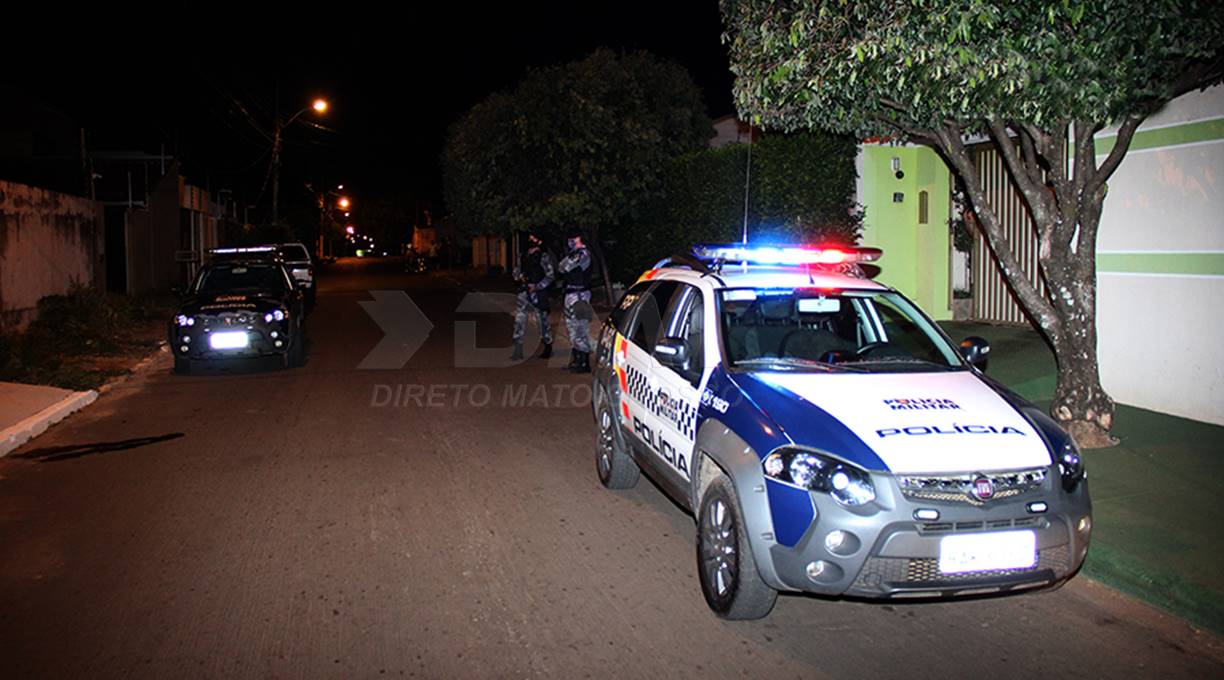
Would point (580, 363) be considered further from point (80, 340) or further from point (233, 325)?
point (80, 340)

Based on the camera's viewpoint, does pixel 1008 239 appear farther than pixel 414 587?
Yes

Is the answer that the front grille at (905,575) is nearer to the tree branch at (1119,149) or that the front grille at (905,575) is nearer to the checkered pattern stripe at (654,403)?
the checkered pattern stripe at (654,403)

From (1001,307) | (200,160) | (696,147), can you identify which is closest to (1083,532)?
(1001,307)

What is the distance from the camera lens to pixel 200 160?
43.3 meters

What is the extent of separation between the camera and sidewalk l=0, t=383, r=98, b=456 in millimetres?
9625

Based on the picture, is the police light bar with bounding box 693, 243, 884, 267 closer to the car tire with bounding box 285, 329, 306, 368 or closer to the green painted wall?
the green painted wall

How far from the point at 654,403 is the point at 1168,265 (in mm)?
5728

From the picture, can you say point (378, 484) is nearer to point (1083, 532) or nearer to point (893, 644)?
point (893, 644)

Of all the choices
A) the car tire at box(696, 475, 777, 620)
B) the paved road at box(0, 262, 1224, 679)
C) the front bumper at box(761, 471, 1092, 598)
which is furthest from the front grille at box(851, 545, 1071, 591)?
the car tire at box(696, 475, 777, 620)

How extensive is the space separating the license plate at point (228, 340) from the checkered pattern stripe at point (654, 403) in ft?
27.1

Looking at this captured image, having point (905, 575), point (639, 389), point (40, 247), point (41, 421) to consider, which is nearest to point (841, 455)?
point (905, 575)

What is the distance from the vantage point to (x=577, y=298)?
14281 millimetres

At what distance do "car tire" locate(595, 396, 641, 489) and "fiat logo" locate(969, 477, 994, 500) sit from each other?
313cm

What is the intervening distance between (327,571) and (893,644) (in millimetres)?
3212
